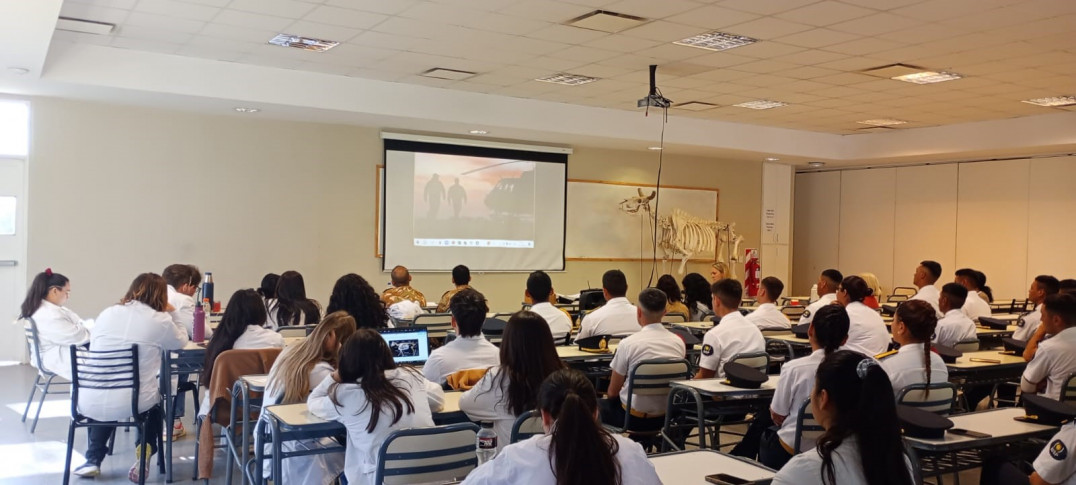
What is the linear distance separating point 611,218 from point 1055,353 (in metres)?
8.21

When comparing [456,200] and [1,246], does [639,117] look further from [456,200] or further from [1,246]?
[1,246]

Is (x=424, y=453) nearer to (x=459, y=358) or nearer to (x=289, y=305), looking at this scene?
(x=459, y=358)

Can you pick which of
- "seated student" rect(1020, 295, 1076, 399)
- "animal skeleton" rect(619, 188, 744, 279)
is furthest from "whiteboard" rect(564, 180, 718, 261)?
"seated student" rect(1020, 295, 1076, 399)

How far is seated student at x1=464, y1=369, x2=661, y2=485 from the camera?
2.10 metres

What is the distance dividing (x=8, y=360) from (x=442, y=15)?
6.31 metres

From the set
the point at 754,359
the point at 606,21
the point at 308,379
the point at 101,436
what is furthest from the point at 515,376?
the point at 606,21

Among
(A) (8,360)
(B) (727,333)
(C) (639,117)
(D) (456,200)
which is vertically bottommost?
(A) (8,360)

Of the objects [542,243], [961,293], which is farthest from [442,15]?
[542,243]

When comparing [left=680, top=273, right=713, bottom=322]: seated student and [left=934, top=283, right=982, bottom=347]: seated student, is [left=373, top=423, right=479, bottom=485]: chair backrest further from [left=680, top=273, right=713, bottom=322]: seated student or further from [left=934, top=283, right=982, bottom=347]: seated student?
[left=680, top=273, right=713, bottom=322]: seated student

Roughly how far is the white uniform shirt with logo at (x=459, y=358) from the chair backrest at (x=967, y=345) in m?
4.05

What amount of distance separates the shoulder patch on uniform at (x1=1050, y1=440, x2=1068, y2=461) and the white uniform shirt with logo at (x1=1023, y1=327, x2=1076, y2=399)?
2253 millimetres

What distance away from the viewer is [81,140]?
890 cm

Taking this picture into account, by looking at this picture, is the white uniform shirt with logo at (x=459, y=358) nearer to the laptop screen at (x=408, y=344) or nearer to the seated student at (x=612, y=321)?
A: the laptop screen at (x=408, y=344)

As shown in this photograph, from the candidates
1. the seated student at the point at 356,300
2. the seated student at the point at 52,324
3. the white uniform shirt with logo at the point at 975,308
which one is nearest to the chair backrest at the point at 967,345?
the white uniform shirt with logo at the point at 975,308
